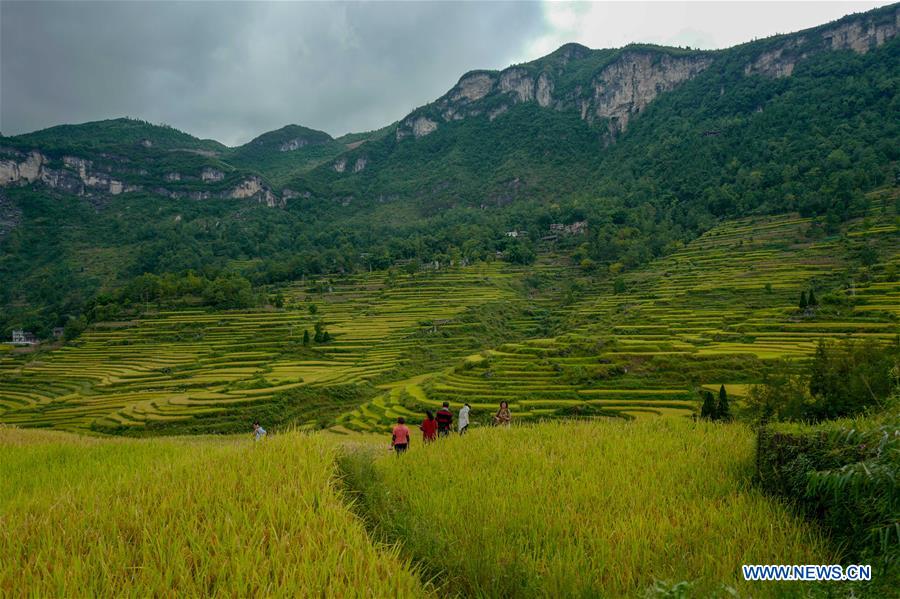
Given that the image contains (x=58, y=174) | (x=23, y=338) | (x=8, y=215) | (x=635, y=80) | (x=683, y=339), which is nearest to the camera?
(x=683, y=339)

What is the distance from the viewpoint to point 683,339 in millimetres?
34125

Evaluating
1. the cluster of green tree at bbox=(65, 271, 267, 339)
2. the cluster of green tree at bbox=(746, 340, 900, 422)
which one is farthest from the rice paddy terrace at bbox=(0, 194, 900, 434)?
the cluster of green tree at bbox=(746, 340, 900, 422)

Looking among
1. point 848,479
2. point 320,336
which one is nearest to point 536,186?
point 320,336

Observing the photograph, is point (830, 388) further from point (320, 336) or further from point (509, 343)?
point (320, 336)

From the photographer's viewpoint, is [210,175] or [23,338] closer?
[23,338]

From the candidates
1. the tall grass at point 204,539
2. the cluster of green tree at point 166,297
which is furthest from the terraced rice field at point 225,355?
the tall grass at point 204,539

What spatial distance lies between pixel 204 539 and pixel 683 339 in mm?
36279

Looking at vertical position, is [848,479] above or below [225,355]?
above

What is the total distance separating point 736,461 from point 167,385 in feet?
137

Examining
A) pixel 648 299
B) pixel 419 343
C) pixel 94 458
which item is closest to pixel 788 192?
pixel 648 299

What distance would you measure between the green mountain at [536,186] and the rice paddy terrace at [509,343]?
13.7 meters

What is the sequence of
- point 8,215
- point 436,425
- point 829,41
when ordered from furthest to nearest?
point 8,215, point 829,41, point 436,425

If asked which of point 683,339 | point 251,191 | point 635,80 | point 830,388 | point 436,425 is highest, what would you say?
point 635,80

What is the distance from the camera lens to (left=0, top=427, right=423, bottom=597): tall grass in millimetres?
2678
